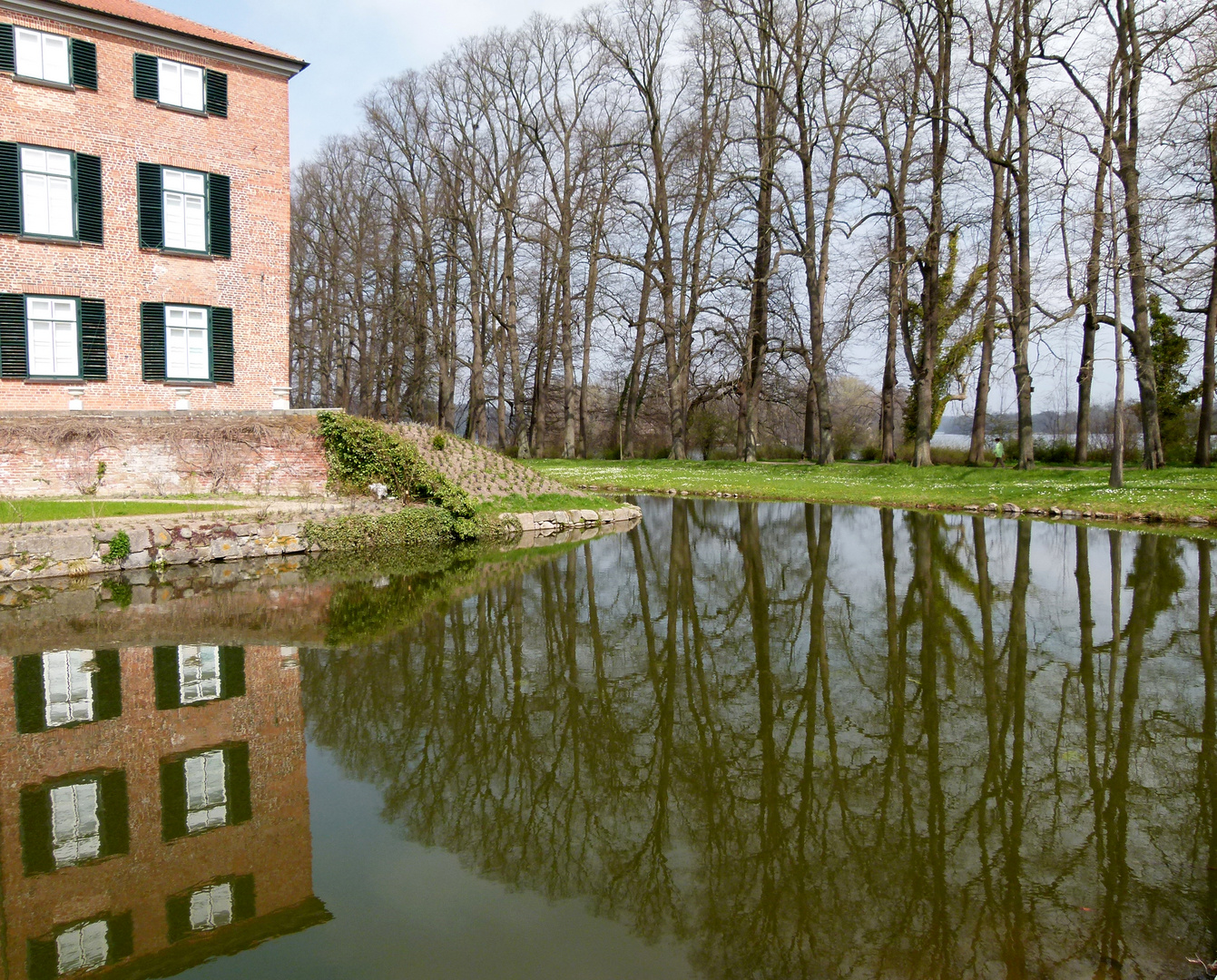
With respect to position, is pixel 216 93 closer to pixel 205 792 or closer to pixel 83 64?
pixel 83 64

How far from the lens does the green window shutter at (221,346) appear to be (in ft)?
63.1

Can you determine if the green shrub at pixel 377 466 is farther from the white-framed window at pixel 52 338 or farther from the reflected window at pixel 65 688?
the reflected window at pixel 65 688

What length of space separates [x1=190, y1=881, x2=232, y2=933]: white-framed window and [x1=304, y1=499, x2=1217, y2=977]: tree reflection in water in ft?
3.32

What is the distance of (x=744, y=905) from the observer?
3926 millimetres

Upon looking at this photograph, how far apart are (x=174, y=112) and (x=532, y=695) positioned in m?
18.4

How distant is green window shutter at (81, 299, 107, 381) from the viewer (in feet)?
58.5

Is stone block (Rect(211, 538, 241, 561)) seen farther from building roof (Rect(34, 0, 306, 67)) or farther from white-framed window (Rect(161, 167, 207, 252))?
building roof (Rect(34, 0, 306, 67))

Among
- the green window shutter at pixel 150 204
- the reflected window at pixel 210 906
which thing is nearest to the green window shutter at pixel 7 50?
the green window shutter at pixel 150 204

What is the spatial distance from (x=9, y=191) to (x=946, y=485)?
81.1 ft

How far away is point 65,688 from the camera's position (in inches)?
281

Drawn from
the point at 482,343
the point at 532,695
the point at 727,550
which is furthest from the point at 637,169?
the point at 532,695

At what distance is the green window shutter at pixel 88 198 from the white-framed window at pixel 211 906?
18301mm

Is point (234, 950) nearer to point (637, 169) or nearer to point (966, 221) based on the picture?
point (966, 221)

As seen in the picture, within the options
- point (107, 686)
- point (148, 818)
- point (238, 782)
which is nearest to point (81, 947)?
point (148, 818)
